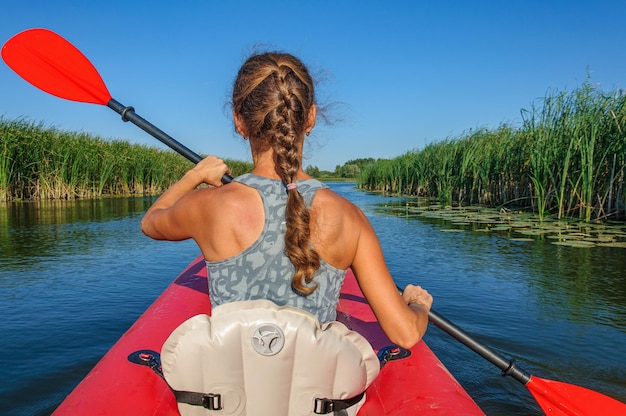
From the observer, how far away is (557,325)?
3371 mm

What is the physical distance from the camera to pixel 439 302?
3891 mm

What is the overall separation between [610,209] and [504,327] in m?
5.10

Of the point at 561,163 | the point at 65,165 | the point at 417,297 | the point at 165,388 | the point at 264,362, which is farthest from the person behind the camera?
the point at 65,165

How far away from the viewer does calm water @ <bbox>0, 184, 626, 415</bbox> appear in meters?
2.57

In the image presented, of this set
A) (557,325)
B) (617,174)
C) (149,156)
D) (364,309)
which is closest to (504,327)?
(557,325)

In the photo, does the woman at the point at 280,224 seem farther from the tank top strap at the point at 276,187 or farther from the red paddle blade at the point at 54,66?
the red paddle blade at the point at 54,66

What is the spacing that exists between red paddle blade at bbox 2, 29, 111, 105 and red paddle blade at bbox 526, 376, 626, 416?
233cm

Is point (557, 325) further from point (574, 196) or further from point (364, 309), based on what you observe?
point (574, 196)

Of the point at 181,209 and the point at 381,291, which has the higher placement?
the point at 181,209

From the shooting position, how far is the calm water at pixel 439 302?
101 inches

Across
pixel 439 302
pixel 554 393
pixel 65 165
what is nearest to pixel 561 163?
pixel 439 302

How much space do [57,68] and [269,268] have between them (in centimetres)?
183

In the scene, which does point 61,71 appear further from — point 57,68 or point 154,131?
point 154,131

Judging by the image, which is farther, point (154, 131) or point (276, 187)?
point (154, 131)
